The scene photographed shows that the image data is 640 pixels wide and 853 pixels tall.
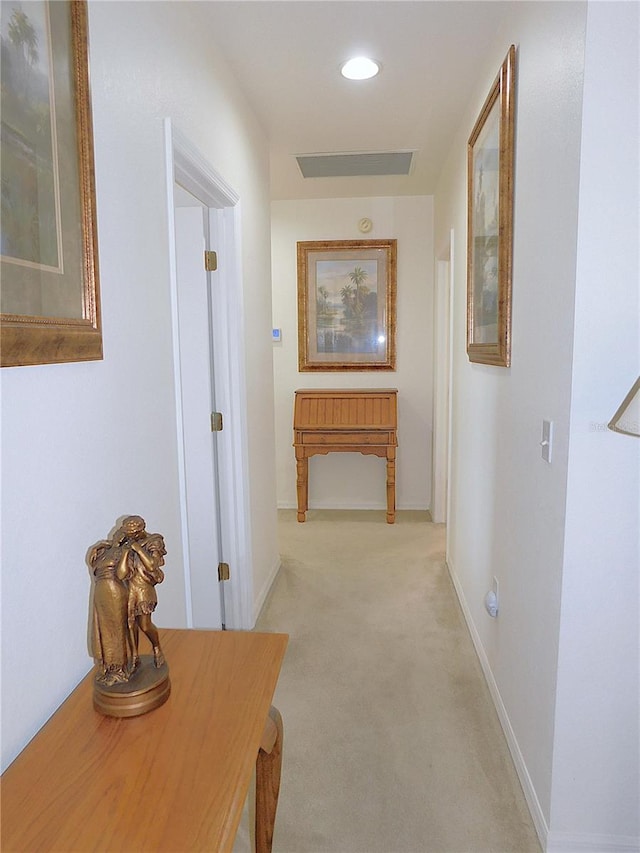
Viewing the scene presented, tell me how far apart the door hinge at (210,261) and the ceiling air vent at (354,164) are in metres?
1.36

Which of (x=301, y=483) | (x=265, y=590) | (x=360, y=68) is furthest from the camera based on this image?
(x=301, y=483)

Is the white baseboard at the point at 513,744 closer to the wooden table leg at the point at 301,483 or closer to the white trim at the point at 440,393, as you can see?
the white trim at the point at 440,393

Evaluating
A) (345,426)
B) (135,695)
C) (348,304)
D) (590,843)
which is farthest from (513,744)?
(348,304)

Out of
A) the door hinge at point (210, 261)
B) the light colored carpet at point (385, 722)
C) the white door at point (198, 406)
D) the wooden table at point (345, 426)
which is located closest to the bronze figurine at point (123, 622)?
the light colored carpet at point (385, 722)

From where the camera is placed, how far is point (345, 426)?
4.35m

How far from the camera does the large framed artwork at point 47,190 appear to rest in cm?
93

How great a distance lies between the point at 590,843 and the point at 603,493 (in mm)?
944

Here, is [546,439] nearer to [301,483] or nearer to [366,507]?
[301,483]

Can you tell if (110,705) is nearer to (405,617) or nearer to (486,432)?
(486,432)

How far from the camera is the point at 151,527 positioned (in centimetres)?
155

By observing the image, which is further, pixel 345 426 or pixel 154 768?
pixel 345 426

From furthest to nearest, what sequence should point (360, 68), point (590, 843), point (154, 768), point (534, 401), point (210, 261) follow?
point (210, 261) → point (360, 68) → point (534, 401) → point (590, 843) → point (154, 768)

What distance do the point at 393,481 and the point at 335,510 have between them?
635 mm

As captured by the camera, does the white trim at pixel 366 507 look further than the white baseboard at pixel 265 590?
Yes
